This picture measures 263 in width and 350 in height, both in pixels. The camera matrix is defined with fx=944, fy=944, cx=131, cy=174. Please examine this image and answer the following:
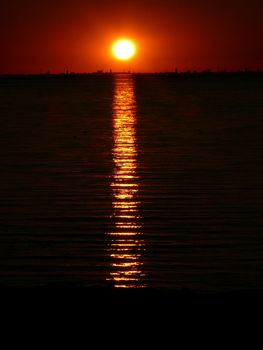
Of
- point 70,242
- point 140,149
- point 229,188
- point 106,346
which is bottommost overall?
point 106,346

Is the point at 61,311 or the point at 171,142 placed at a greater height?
the point at 171,142

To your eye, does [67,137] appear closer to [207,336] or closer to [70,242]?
[70,242]

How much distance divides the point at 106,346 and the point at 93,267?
7677mm

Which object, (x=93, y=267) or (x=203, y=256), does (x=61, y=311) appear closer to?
(x=93, y=267)

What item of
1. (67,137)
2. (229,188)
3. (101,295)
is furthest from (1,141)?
(101,295)

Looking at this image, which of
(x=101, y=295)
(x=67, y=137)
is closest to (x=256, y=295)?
(x=101, y=295)

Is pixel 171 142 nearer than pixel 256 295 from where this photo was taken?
No

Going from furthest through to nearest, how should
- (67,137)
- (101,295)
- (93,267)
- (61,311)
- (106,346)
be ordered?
(67,137), (93,267), (101,295), (61,311), (106,346)

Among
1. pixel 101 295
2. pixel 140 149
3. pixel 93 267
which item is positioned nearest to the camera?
pixel 101 295

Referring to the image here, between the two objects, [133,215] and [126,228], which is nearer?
[126,228]

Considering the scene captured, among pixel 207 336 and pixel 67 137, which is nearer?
pixel 207 336

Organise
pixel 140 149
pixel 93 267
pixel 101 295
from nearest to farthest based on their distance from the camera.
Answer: pixel 101 295
pixel 93 267
pixel 140 149

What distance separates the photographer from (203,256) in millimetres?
18125

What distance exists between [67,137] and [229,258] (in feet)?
113
